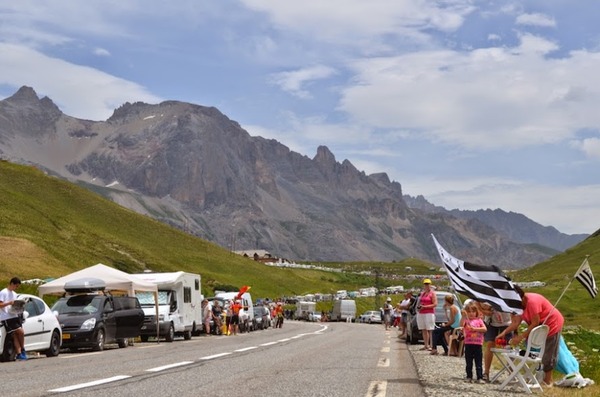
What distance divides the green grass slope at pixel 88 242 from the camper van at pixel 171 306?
33794mm

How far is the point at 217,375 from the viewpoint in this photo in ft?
48.4

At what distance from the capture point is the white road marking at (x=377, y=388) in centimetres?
1220

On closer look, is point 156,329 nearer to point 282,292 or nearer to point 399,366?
point 399,366

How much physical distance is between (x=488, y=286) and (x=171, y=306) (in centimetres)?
2001

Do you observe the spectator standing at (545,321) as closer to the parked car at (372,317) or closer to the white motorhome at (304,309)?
the parked car at (372,317)

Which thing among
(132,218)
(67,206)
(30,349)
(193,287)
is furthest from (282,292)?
(30,349)

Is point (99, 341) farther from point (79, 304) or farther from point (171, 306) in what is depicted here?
point (171, 306)

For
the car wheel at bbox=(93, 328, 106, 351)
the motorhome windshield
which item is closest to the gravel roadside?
the car wheel at bbox=(93, 328, 106, 351)

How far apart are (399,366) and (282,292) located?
127 metres

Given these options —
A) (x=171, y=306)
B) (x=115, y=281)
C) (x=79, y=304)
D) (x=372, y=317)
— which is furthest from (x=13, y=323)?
(x=372, y=317)

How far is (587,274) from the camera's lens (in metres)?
17.9

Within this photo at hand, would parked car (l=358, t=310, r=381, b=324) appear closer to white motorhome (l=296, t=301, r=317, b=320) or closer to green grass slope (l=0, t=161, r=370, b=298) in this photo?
white motorhome (l=296, t=301, r=317, b=320)

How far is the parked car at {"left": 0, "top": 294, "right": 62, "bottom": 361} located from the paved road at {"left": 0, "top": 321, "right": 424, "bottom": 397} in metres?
1.06

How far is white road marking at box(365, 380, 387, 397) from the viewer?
40.0 feet
